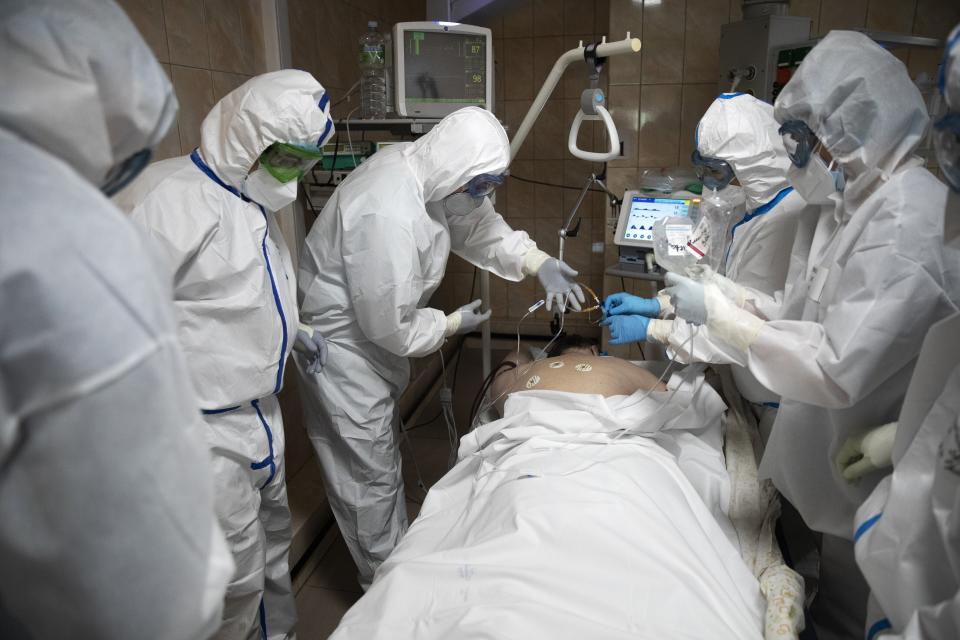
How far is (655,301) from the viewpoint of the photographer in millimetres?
2123

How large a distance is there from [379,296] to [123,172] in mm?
1244

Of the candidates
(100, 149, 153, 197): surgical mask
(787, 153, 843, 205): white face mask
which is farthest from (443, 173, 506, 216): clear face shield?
(100, 149, 153, 197): surgical mask

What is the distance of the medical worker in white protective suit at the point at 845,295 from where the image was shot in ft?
3.89

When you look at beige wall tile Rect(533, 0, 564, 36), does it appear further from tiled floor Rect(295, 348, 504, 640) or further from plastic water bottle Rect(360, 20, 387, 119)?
tiled floor Rect(295, 348, 504, 640)

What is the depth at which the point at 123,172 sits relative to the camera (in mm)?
725

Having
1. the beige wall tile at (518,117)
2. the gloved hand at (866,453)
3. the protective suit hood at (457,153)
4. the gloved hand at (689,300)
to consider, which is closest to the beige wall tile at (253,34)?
the protective suit hood at (457,153)

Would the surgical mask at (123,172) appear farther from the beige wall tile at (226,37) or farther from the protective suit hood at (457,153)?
the beige wall tile at (226,37)

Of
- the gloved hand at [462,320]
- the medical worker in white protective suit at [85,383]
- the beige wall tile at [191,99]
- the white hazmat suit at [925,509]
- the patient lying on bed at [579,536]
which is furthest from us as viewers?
the gloved hand at [462,320]

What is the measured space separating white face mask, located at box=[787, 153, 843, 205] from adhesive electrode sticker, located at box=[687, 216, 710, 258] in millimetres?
284

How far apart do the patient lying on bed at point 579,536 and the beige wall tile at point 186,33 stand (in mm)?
1532

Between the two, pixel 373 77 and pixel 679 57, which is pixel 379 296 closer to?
pixel 373 77

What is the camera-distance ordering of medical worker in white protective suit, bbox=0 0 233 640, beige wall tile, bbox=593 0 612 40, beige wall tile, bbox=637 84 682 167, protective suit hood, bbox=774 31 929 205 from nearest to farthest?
medical worker in white protective suit, bbox=0 0 233 640 → protective suit hood, bbox=774 31 929 205 → beige wall tile, bbox=637 84 682 167 → beige wall tile, bbox=593 0 612 40

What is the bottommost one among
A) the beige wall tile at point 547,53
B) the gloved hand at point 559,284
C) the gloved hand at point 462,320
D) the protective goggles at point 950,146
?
the gloved hand at point 462,320

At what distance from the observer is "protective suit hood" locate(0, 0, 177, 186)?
1.94ft
